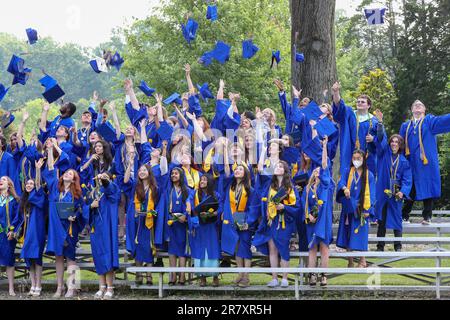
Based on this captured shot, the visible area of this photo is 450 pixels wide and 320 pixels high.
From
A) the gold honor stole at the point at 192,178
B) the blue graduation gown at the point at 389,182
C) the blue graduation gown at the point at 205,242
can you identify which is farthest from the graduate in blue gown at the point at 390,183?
the gold honor stole at the point at 192,178

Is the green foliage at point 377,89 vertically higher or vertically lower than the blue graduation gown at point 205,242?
higher

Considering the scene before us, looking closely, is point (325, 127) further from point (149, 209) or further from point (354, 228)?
point (149, 209)

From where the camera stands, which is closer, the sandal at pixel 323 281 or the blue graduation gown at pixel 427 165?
the sandal at pixel 323 281

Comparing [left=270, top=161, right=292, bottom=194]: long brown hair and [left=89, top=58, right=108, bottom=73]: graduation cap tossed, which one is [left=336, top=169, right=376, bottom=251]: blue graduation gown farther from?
[left=89, top=58, right=108, bottom=73]: graduation cap tossed

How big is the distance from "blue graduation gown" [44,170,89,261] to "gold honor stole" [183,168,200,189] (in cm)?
133

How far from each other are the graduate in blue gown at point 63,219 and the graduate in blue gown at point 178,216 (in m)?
1.05

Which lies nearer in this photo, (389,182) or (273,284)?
(273,284)

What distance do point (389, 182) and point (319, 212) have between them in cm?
188

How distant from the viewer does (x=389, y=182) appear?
1145cm

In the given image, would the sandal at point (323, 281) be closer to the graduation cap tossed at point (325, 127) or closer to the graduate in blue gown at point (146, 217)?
the graduation cap tossed at point (325, 127)

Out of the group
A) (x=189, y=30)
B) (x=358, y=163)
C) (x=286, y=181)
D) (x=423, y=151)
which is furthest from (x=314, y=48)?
(x=286, y=181)

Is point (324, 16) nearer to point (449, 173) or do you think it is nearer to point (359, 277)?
point (359, 277)

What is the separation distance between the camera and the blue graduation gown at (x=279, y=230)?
33.0 ft

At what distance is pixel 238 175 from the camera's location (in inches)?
405
